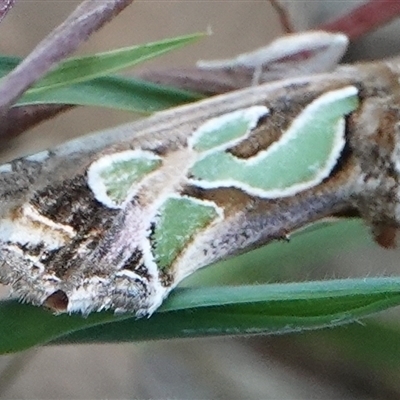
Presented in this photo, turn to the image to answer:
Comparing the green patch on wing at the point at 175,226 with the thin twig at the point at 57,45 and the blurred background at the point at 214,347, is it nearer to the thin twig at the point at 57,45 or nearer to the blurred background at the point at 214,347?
the thin twig at the point at 57,45

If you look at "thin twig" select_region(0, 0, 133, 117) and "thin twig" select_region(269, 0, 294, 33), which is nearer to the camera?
"thin twig" select_region(0, 0, 133, 117)

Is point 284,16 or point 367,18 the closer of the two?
point 367,18

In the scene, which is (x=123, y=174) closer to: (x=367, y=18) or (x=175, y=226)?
(x=175, y=226)

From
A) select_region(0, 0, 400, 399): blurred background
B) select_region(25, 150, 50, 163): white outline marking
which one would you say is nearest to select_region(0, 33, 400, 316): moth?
select_region(25, 150, 50, 163): white outline marking

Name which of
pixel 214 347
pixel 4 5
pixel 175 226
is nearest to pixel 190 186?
pixel 175 226

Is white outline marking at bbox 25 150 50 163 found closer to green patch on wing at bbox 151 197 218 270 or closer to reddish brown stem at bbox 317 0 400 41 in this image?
green patch on wing at bbox 151 197 218 270

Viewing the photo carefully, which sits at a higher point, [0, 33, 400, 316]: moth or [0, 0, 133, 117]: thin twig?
[0, 0, 133, 117]: thin twig

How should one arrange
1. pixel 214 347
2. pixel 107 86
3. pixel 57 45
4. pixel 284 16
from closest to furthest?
pixel 57 45, pixel 107 86, pixel 284 16, pixel 214 347

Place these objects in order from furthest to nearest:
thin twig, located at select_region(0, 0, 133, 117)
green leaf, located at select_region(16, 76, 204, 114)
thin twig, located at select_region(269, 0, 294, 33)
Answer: thin twig, located at select_region(269, 0, 294, 33), green leaf, located at select_region(16, 76, 204, 114), thin twig, located at select_region(0, 0, 133, 117)

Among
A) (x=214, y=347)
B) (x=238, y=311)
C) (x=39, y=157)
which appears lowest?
(x=214, y=347)
